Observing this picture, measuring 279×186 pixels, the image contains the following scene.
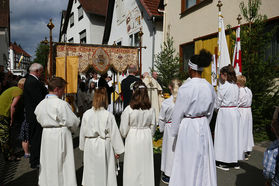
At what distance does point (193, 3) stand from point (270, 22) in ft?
13.6

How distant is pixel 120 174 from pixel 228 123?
246cm

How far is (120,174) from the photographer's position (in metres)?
4.59

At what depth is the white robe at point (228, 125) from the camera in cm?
465

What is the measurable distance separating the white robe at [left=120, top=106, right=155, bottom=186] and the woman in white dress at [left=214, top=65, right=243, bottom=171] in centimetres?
194

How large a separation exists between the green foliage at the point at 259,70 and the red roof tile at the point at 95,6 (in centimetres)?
1781

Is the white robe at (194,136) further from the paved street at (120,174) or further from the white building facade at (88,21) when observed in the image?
the white building facade at (88,21)

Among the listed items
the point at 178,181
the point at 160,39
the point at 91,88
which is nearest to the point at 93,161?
the point at 178,181

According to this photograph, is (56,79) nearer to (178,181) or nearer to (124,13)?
(178,181)

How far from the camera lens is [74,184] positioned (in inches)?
135

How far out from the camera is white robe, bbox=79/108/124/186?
133 inches

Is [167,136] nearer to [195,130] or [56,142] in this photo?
[195,130]

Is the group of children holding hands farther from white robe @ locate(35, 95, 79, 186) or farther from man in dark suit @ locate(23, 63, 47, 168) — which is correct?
man in dark suit @ locate(23, 63, 47, 168)

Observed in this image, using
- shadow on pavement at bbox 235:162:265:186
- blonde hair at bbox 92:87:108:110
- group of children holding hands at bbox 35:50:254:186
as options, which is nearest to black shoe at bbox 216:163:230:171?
shadow on pavement at bbox 235:162:265:186

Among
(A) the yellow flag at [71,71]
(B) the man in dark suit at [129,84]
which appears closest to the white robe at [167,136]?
(B) the man in dark suit at [129,84]
